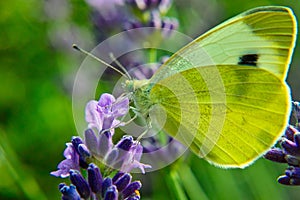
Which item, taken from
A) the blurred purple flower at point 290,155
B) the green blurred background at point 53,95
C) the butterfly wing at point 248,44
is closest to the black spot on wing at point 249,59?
the butterfly wing at point 248,44

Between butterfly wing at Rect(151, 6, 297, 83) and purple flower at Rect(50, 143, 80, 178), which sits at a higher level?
butterfly wing at Rect(151, 6, 297, 83)

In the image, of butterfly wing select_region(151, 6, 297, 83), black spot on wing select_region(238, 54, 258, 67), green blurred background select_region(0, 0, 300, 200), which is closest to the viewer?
butterfly wing select_region(151, 6, 297, 83)

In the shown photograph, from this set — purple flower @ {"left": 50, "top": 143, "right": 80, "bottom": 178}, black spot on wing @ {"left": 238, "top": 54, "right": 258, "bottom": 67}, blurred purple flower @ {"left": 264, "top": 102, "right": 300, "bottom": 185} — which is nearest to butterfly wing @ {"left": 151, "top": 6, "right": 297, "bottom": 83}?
black spot on wing @ {"left": 238, "top": 54, "right": 258, "bottom": 67}

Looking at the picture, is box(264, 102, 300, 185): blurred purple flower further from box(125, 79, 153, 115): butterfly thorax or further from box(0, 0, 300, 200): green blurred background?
box(0, 0, 300, 200): green blurred background

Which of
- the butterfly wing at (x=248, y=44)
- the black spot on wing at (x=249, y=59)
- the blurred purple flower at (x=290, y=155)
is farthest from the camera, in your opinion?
the black spot on wing at (x=249, y=59)

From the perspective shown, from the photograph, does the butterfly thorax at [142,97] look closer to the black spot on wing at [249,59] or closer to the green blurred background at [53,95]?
the black spot on wing at [249,59]

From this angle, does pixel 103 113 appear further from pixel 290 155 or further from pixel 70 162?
pixel 290 155

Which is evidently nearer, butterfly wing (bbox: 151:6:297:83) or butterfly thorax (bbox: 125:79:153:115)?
butterfly wing (bbox: 151:6:297:83)
